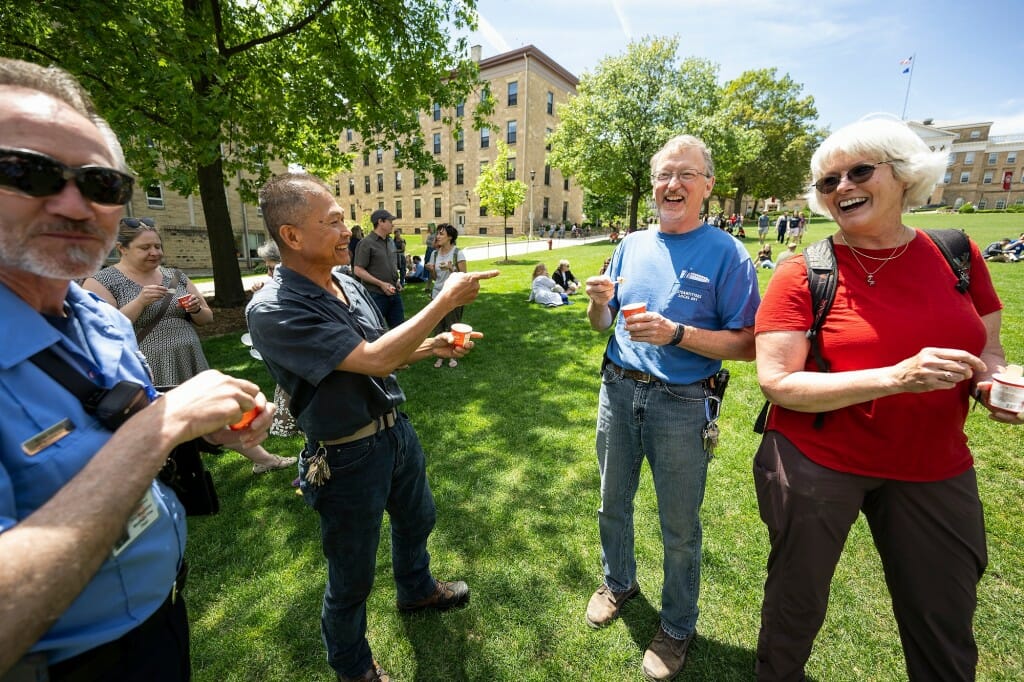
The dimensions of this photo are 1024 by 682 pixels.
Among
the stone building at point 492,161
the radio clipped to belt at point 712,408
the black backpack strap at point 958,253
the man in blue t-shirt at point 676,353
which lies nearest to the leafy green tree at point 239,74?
the man in blue t-shirt at point 676,353

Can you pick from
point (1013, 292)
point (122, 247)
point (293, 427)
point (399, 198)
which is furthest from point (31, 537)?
point (399, 198)

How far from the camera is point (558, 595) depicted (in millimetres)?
2922

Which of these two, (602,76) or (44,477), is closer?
(44,477)

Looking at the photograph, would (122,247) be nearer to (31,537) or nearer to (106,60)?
(31,537)

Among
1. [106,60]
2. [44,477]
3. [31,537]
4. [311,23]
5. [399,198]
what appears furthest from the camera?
[399,198]

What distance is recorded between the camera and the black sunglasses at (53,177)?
3.37 ft

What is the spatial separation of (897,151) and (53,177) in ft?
9.29

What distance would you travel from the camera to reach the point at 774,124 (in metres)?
38.6

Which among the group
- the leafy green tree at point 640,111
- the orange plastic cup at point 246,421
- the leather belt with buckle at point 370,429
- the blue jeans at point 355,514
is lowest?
the blue jeans at point 355,514

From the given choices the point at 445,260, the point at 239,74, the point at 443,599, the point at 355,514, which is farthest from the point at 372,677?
the point at 239,74

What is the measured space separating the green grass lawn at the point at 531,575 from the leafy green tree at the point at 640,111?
2631 centimetres

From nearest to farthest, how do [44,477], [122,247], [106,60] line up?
[44,477], [122,247], [106,60]

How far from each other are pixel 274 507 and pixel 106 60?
7824 millimetres

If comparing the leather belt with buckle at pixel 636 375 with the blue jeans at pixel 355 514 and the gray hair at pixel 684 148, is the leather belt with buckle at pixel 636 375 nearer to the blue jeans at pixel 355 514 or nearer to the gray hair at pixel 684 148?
the gray hair at pixel 684 148
